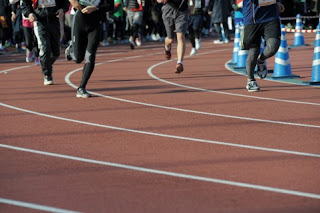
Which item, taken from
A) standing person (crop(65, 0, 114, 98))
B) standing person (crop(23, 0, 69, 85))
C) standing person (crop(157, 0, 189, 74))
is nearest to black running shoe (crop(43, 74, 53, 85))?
standing person (crop(23, 0, 69, 85))

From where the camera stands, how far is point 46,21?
1469 cm

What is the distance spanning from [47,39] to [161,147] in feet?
21.8

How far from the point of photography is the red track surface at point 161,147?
6344mm

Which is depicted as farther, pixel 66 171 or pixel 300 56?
pixel 300 56

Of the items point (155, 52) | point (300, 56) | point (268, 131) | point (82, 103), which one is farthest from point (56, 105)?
point (155, 52)

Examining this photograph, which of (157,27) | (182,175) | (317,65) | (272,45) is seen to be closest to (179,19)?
(317,65)

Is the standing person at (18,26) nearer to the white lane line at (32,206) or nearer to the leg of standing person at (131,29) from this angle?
the leg of standing person at (131,29)

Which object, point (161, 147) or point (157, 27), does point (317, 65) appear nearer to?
point (161, 147)

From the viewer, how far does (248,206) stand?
237 inches

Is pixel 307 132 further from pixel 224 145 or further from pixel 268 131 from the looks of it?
pixel 224 145

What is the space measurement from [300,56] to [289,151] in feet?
46.5

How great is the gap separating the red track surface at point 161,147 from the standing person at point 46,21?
0.66 m

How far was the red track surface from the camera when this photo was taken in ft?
20.8

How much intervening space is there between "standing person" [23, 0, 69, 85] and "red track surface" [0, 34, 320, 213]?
66cm
